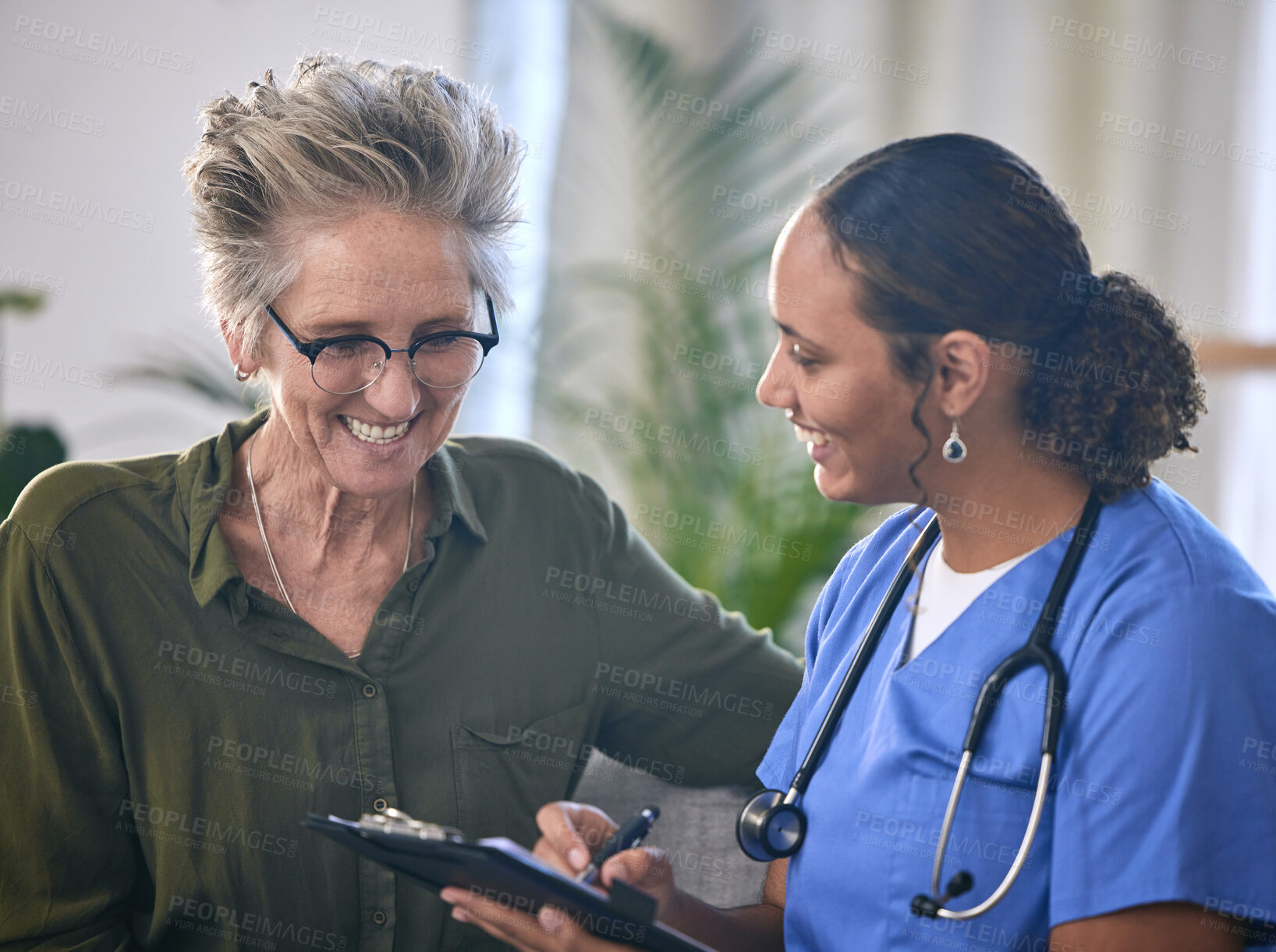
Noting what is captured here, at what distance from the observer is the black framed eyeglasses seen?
1265 millimetres

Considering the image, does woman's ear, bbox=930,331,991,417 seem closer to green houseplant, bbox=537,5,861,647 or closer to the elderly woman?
the elderly woman

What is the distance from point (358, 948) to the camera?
1.33m

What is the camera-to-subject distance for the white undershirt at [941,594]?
1.13m

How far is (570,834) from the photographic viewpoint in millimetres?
1215

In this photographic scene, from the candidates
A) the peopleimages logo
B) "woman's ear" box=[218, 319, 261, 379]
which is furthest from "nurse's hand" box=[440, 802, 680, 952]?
the peopleimages logo

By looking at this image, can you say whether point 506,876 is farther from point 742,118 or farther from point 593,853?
point 742,118

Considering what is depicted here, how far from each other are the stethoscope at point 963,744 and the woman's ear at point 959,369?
0.54 feet

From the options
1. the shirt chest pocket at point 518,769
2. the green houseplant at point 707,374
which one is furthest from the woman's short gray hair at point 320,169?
the green houseplant at point 707,374

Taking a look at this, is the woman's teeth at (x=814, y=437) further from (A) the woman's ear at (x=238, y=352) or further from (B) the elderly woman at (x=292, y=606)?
(A) the woman's ear at (x=238, y=352)

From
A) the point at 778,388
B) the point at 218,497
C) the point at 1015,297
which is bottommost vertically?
the point at 218,497

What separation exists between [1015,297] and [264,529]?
976 millimetres

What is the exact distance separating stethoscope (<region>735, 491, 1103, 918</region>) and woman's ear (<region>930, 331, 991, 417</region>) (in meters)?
0.16

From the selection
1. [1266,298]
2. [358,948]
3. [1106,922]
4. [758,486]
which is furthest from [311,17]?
[1106,922]

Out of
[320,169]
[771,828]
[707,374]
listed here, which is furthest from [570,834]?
[707,374]
